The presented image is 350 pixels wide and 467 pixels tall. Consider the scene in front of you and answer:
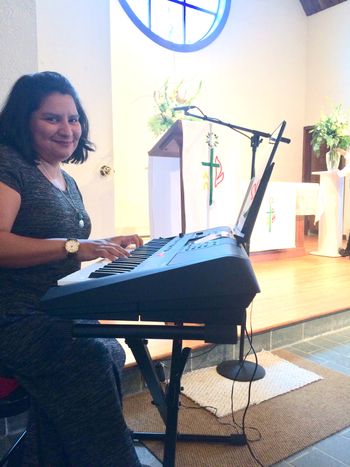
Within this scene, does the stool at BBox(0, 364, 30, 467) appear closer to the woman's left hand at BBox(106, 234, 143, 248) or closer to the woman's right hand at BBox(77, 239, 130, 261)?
the woman's right hand at BBox(77, 239, 130, 261)

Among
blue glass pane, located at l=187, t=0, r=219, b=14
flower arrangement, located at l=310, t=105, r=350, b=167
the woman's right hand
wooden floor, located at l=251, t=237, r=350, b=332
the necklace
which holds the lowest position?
wooden floor, located at l=251, t=237, r=350, b=332

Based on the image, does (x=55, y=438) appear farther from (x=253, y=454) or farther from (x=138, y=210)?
(x=138, y=210)

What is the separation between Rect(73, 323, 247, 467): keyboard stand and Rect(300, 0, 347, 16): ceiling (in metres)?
6.76

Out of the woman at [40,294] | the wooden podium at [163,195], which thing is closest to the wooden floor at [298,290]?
the wooden podium at [163,195]

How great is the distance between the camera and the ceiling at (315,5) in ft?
21.0

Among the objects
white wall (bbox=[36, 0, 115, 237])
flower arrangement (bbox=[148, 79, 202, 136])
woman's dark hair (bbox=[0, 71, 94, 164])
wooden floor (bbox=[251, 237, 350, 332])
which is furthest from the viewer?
flower arrangement (bbox=[148, 79, 202, 136])

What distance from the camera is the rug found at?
179 centimetres

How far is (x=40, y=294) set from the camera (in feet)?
3.56

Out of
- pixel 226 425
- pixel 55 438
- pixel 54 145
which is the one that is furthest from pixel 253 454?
pixel 54 145

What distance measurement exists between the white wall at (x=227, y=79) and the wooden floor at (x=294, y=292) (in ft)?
6.27

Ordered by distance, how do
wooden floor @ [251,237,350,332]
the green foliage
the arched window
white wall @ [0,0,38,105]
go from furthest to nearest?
the arched window, the green foliage, wooden floor @ [251,237,350,332], white wall @ [0,0,38,105]

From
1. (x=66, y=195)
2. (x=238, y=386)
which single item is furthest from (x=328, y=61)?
(x=66, y=195)

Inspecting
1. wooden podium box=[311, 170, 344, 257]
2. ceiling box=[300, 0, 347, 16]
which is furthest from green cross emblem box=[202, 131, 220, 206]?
ceiling box=[300, 0, 347, 16]

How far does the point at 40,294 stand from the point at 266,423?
3.50ft
